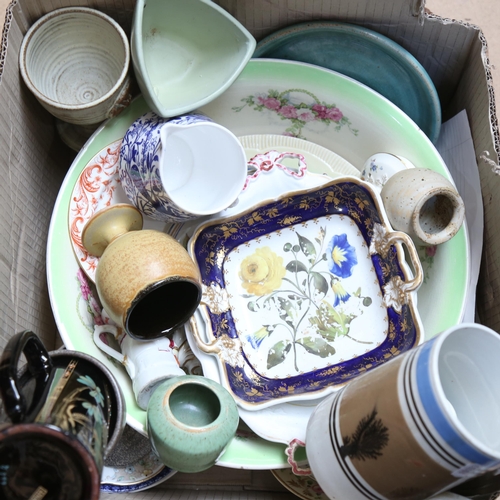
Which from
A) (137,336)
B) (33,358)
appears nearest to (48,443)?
(33,358)

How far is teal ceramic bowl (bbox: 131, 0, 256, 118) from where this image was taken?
727 mm

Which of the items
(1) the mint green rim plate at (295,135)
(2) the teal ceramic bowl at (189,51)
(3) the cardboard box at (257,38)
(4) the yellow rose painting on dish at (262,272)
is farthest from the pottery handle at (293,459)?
(2) the teal ceramic bowl at (189,51)

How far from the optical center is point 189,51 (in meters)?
0.79

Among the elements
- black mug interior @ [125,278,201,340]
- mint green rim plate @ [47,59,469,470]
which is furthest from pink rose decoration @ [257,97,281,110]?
black mug interior @ [125,278,201,340]

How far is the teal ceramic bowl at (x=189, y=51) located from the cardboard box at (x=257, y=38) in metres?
0.03

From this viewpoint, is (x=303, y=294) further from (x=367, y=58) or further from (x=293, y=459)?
(x=367, y=58)

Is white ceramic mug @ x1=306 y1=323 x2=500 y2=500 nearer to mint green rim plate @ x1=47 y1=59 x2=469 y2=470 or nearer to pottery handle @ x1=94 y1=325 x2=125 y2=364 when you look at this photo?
mint green rim plate @ x1=47 y1=59 x2=469 y2=470

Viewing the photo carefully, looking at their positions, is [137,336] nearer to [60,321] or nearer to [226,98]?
[60,321]

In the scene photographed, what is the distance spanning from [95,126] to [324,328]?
0.46 metres

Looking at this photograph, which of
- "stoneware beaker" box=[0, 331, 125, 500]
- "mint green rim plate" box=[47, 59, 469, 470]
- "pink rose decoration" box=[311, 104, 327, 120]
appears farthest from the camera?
"pink rose decoration" box=[311, 104, 327, 120]

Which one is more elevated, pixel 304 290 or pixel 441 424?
pixel 441 424

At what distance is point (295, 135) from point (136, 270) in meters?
0.37

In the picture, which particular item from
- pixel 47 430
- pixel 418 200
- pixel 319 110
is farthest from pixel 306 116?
pixel 47 430

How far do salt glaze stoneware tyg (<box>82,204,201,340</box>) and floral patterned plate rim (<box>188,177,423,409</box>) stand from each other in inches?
2.5
